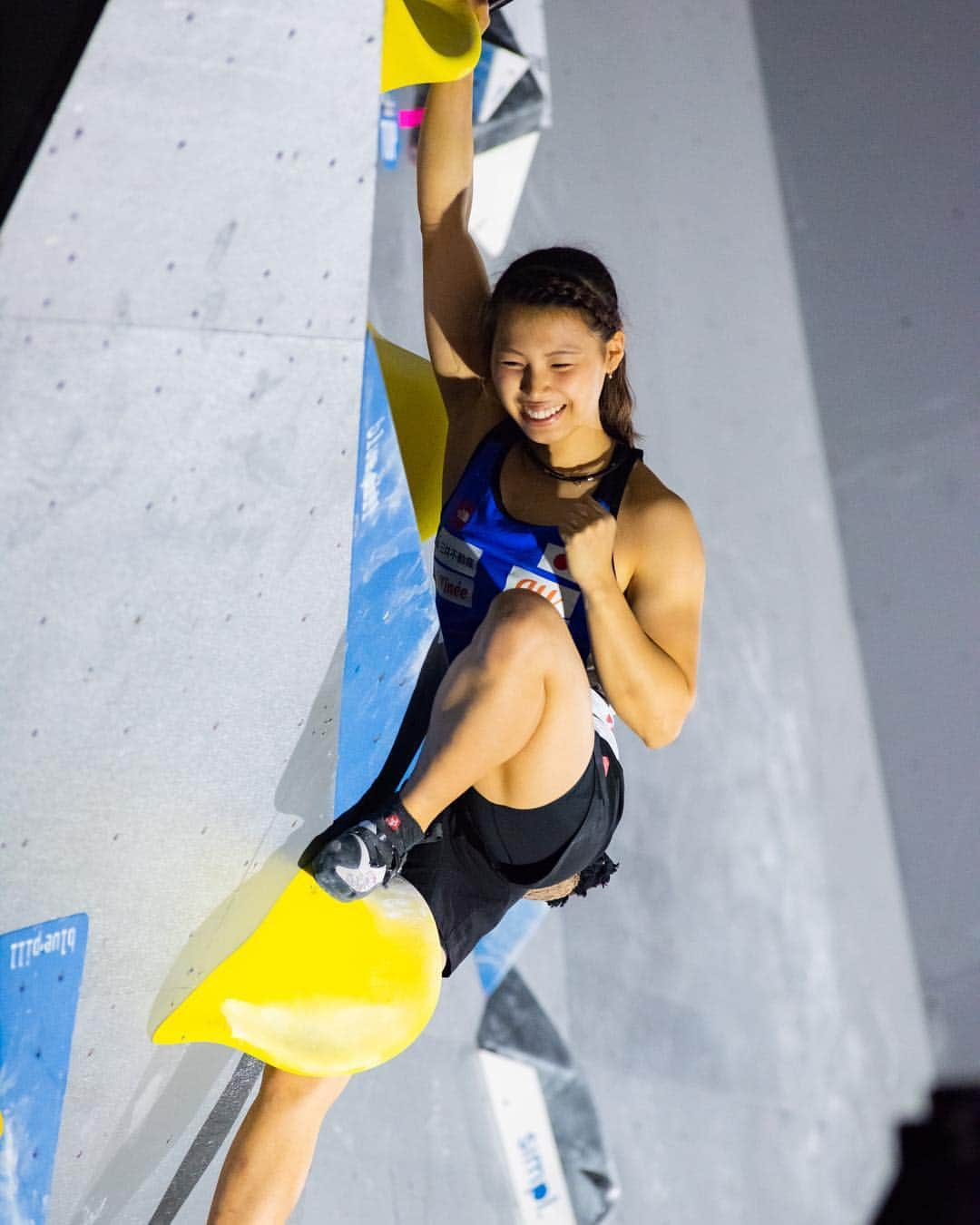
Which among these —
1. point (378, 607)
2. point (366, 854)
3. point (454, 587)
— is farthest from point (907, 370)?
point (366, 854)

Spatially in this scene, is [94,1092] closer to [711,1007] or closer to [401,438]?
[401,438]

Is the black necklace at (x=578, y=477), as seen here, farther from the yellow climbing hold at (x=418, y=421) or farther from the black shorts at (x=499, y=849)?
the black shorts at (x=499, y=849)

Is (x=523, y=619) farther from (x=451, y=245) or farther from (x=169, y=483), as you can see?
(x=451, y=245)

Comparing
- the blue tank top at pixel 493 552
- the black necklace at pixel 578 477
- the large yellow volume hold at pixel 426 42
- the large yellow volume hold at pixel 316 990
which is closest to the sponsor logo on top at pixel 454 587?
the blue tank top at pixel 493 552

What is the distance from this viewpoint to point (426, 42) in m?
1.32

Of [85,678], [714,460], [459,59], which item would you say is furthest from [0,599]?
[714,460]

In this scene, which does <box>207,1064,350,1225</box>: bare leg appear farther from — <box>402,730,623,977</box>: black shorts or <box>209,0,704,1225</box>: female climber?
<box>402,730,623,977</box>: black shorts

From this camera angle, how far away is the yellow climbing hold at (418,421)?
1.48 m

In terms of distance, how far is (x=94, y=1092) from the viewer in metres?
1.23

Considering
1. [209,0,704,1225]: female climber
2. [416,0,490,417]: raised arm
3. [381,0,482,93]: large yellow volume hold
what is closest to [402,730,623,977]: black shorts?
[209,0,704,1225]: female climber

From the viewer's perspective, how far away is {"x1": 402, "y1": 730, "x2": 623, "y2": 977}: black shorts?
137 centimetres

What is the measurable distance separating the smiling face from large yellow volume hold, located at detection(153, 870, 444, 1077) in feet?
1.78

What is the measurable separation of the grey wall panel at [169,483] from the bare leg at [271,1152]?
12 centimetres

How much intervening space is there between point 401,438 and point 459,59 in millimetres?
416
